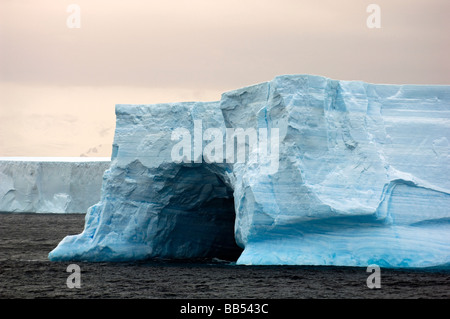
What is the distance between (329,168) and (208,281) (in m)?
2.73

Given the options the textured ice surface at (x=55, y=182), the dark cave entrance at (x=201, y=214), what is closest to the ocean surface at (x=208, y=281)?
the dark cave entrance at (x=201, y=214)

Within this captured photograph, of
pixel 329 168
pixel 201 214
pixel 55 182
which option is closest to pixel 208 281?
pixel 329 168

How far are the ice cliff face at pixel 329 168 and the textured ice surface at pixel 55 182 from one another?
72.2ft

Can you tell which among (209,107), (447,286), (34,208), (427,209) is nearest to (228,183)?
(209,107)

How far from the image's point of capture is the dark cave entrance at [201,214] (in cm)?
1469

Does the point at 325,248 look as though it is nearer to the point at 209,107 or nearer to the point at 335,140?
the point at 335,140

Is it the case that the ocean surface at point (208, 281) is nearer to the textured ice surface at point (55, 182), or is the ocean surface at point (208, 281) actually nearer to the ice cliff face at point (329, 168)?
the ice cliff face at point (329, 168)

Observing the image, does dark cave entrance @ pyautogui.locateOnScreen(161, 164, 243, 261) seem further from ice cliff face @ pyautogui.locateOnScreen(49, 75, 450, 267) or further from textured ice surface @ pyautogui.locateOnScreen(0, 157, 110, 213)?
textured ice surface @ pyautogui.locateOnScreen(0, 157, 110, 213)

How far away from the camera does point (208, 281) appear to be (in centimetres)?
1210

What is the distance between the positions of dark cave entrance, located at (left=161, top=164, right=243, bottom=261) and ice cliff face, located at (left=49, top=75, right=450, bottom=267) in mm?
315

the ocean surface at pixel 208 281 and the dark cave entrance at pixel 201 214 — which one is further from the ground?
the dark cave entrance at pixel 201 214

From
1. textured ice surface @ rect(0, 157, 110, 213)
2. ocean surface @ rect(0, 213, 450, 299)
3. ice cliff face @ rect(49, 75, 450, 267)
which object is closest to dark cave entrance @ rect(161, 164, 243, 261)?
ice cliff face @ rect(49, 75, 450, 267)

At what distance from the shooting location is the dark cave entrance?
14.7 metres

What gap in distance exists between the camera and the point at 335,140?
1273 cm
